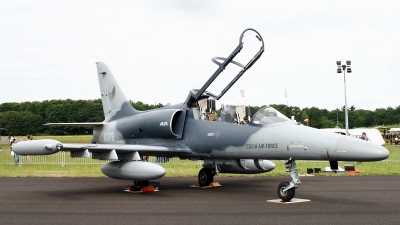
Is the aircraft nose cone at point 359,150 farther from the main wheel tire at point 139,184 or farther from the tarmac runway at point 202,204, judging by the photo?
the main wheel tire at point 139,184

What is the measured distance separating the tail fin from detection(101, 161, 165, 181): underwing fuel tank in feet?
11.8

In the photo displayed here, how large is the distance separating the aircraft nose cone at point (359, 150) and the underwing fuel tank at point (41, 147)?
6462 mm

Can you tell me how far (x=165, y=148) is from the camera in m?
12.2

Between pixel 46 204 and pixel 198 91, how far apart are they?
522cm

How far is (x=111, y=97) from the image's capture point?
51.8 ft

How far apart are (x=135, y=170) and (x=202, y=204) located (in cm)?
259

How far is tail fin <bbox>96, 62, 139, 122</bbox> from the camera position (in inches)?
602

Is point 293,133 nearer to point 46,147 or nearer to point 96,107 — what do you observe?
point 46,147

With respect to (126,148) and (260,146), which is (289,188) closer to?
(260,146)

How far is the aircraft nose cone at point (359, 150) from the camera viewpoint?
8.17 m

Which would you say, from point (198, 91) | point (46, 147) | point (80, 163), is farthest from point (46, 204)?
point (80, 163)

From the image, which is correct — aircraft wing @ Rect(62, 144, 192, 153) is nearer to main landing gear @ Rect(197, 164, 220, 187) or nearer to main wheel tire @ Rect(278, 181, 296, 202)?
main landing gear @ Rect(197, 164, 220, 187)

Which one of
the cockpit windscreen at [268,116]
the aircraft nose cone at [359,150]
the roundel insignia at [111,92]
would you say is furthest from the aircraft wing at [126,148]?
the aircraft nose cone at [359,150]

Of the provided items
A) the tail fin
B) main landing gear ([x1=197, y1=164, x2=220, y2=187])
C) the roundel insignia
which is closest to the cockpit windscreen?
main landing gear ([x1=197, y1=164, x2=220, y2=187])
